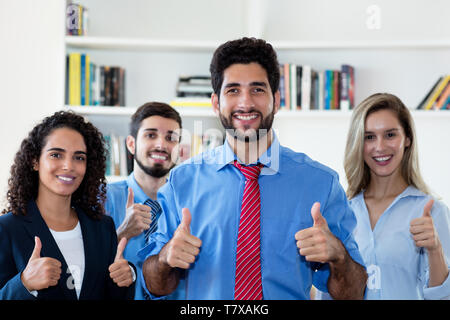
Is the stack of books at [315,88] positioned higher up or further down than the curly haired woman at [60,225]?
higher up

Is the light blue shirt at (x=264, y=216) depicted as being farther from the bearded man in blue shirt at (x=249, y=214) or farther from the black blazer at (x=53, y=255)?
the black blazer at (x=53, y=255)

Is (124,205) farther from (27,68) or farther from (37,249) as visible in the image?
(27,68)

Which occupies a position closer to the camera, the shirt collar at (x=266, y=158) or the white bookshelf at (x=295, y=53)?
the shirt collar at (x=266, y=158)

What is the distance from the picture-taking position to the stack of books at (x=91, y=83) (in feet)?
9.67

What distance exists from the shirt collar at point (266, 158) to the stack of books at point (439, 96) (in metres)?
1.71

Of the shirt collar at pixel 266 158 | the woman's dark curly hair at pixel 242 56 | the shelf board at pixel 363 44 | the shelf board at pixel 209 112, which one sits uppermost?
the shelf board at pixel 363 44

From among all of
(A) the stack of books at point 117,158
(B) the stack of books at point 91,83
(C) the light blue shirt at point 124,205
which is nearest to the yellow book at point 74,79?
(B) the stack of books at point 91,83

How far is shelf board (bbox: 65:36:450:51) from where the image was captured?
2.96 metres

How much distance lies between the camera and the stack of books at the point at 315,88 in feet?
9.73

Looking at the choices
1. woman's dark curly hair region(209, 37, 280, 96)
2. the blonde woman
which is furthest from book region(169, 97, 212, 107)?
woman's dark curly hair region(209, 37, 280, 96)

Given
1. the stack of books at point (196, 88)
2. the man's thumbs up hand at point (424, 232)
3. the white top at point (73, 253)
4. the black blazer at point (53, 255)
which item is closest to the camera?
the black blazer at point (53, 255)

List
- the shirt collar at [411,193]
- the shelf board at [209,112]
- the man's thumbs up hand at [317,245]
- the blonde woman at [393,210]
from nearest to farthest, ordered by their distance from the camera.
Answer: the man's thumbs up hand at [317,245]
the blonde woman at [393,210]
the shirt collar at [411,193]
the shelf board at [209,112]

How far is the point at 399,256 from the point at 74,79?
208 centimetres
